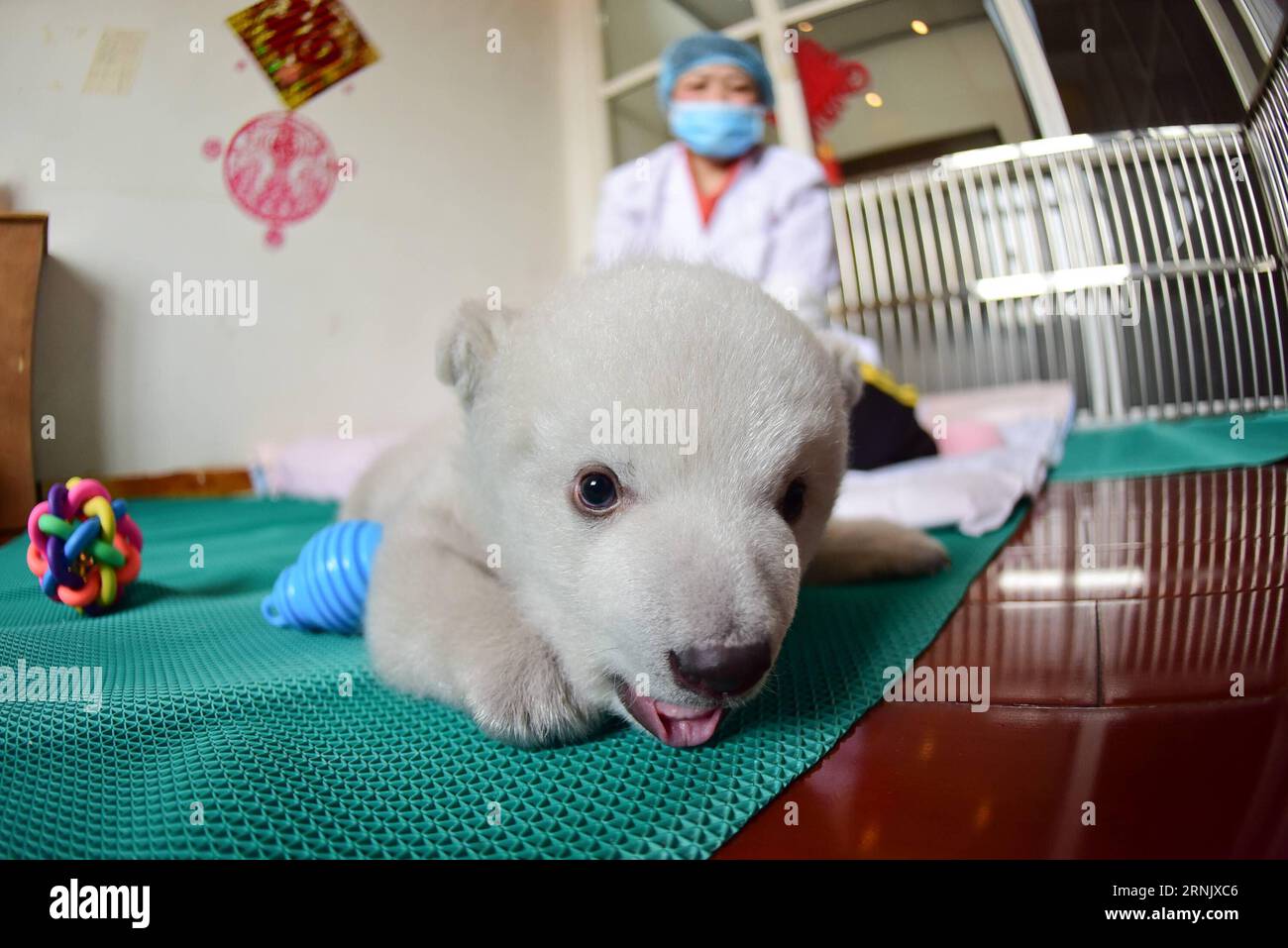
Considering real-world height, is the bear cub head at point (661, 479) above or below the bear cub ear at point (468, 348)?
below

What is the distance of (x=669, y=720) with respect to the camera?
1.81ft

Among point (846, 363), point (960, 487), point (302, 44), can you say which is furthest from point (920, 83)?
point (302, 44)

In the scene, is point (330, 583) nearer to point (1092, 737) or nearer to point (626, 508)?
point (626, 508)

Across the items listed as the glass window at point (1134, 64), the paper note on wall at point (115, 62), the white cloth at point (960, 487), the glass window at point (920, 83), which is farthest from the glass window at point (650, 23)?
the white cloth at point (960, 487)

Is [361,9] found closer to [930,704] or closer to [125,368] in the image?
[125,368]

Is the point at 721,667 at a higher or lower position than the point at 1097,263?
lower

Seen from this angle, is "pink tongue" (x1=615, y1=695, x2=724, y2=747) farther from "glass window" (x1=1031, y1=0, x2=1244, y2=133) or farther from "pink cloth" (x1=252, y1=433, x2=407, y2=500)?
"glass window" (x1=1031, y1=0, x2=1244, y2=133)

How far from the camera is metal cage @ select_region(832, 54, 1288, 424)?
2.26ft

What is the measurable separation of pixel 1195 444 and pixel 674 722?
0.86m

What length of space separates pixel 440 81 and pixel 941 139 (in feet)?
2.51

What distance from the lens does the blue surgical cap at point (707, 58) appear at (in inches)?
45.4

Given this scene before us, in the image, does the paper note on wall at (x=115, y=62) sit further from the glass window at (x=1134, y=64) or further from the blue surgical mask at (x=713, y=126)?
the glass window at (x=1134, y=64)

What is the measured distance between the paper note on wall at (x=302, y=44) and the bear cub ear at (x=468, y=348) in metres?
0.42

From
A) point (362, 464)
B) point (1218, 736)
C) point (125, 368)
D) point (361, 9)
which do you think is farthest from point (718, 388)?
point (362, 464)
